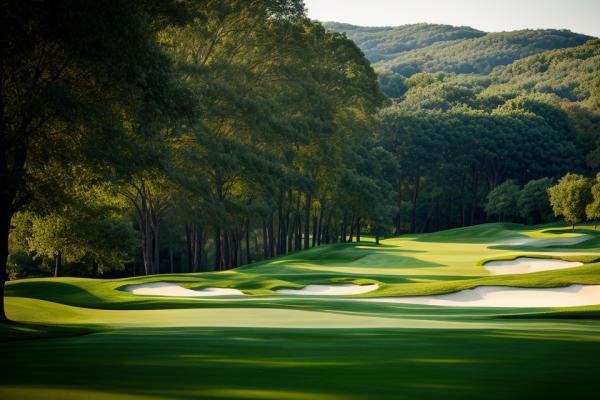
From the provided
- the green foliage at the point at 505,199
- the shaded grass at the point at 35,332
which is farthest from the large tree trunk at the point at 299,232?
the shaded grass at the point at 35,332

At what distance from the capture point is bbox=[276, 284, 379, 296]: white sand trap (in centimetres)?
2116

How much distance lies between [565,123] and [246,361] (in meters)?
87.8

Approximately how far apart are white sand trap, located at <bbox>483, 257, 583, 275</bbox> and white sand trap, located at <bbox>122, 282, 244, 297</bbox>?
13199 mm

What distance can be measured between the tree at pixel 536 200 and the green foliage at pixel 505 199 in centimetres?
89

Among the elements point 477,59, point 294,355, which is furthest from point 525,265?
point 477,59

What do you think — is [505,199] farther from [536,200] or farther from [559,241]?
[559,241]

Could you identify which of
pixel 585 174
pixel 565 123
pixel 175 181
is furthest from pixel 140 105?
pixel 565 123

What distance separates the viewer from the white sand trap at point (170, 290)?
21188 mm

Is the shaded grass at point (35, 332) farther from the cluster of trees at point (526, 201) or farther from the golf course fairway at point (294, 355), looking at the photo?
the cluster of trees at point (526, 201)

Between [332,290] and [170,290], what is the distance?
6.94 meters

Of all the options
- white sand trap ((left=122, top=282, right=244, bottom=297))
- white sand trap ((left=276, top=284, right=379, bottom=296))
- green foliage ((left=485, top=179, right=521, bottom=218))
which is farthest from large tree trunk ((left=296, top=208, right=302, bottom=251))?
green foliage ((left=485, top=179, right=521, bottom=218))

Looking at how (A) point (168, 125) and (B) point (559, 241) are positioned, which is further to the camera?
(B) point (559, 241)

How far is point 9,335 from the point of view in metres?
9.52

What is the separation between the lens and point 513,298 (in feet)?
56.5
